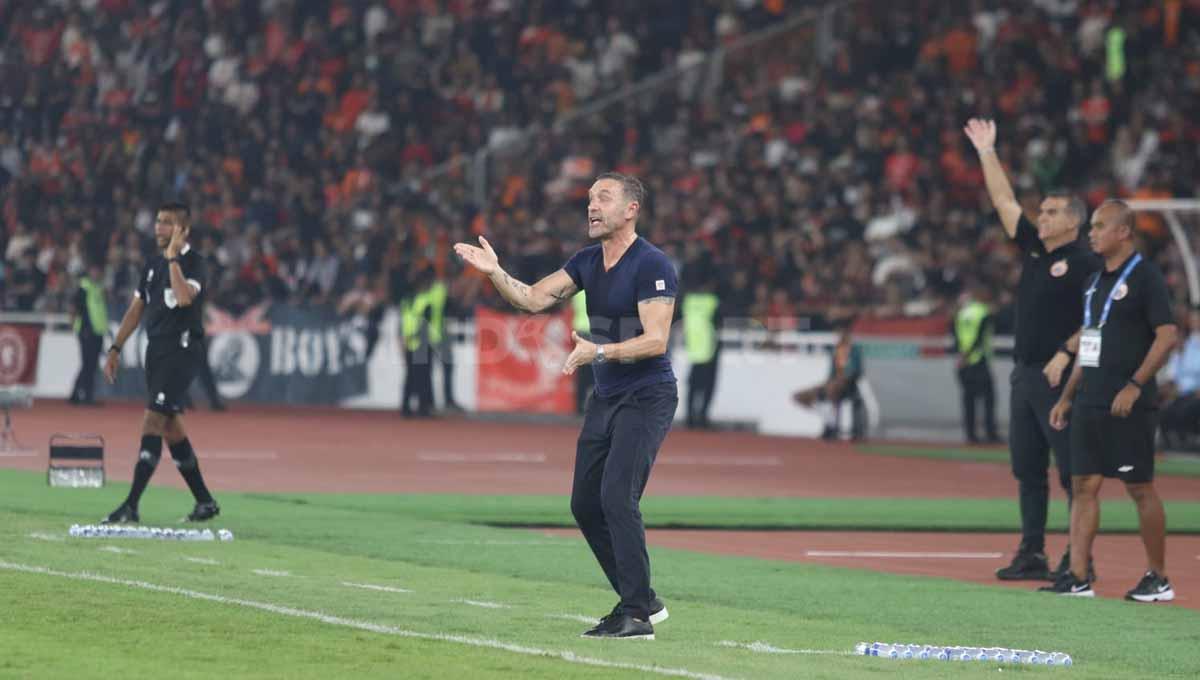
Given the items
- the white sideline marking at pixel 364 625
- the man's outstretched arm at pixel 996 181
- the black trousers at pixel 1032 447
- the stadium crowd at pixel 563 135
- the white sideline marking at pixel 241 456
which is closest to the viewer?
the white sideline marking at pixel 364 625

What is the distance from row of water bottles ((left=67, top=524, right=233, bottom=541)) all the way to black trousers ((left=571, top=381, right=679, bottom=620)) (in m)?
4.81

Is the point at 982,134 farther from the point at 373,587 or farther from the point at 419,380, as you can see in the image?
the point at 419,380

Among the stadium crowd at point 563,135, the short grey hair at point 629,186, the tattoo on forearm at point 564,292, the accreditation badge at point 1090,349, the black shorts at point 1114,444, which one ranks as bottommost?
the black shorts at point 1114,444

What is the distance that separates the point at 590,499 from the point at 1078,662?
2442 mm

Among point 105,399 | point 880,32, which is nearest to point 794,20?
point 880,32

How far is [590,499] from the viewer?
11.0 meters

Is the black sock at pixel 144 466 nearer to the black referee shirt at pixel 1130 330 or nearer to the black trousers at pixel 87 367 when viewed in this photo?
the black referee shirt at pixel 1130 330

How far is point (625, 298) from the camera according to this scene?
35.5 feet

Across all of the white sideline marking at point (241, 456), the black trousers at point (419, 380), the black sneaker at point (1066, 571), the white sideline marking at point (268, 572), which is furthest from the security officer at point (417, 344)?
the white sideline marking at point (268, 572)

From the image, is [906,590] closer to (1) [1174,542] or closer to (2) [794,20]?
(1) [1174,542]

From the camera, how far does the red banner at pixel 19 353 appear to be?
37.6 metres

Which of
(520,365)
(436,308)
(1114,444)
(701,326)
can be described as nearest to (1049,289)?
(1114,444)

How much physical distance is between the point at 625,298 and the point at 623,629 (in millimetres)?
1575

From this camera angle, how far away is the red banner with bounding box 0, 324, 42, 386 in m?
37.6
